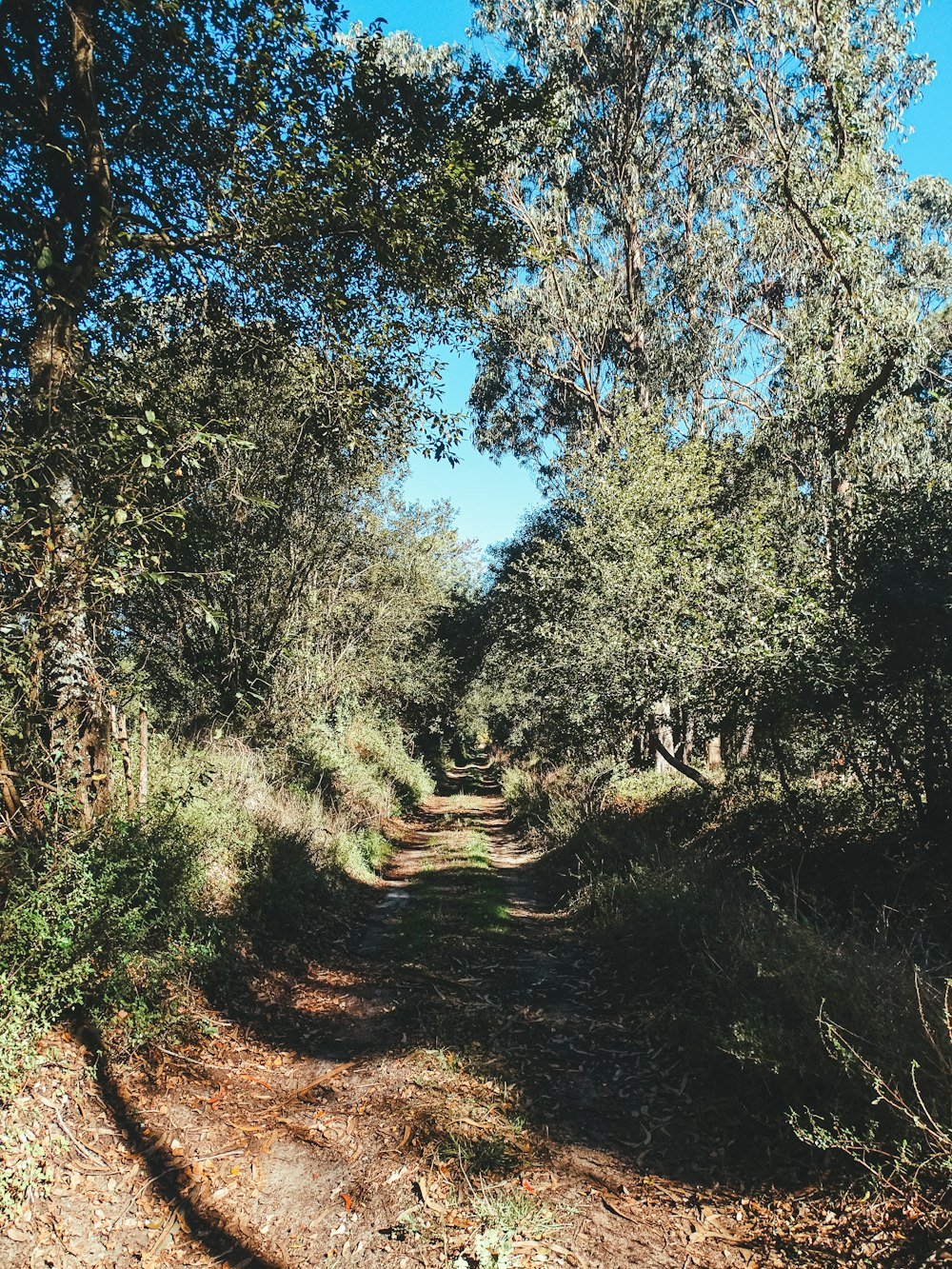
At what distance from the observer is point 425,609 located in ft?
71.8

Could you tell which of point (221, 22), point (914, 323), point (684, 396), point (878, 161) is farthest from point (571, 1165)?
point (684, 396)

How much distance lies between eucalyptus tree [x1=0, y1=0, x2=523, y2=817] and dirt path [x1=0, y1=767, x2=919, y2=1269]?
2.17 metres

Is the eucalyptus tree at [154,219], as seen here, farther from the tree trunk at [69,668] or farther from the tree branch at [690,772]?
the tree branch at [690,772]

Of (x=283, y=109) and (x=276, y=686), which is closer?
(x=283, y=109)

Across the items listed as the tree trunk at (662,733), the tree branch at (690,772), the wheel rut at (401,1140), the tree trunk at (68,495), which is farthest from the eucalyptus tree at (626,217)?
the wheel rut at (401,1140)

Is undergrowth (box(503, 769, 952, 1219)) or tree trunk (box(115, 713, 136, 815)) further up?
tree trunk (box(115, 713, 136, 815))

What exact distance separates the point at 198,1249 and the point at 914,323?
14.9 meters

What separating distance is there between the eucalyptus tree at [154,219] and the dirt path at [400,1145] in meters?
2.17

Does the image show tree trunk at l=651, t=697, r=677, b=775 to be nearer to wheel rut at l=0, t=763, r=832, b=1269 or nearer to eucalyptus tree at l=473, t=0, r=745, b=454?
wheel rut at l=0, t=763, r=832, b=1269

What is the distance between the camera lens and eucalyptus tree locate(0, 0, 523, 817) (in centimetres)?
467

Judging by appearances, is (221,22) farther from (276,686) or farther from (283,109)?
(276,686)

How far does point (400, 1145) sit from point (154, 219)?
7.68 meters

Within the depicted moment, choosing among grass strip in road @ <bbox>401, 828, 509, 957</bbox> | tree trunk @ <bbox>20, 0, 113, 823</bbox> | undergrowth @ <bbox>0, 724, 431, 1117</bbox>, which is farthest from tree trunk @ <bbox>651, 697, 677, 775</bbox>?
tree trunk @ <bbox>20, 0, 113, 823</bbox>

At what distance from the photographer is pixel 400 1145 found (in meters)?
3.90
